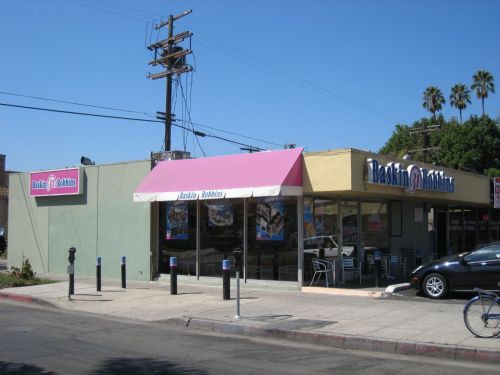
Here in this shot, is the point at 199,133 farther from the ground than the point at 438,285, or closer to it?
farther from the ground

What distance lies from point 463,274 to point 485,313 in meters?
4.71

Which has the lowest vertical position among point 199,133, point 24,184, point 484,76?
point 24,184

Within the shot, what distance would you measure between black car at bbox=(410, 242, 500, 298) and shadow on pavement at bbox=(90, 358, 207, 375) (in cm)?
806

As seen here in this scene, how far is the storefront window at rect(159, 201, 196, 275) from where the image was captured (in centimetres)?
1833

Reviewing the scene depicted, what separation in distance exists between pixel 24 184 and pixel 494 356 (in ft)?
64.1

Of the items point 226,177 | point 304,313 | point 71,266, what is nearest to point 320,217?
point 226,177

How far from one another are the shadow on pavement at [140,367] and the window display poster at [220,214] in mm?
9540

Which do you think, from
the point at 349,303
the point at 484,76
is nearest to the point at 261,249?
the point at 349,303

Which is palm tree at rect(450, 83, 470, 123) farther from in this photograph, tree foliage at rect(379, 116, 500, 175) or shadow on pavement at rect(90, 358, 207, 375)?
shadow on pavement at rect(90, 358, 207, 375)

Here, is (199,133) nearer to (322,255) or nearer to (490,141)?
(322,255)

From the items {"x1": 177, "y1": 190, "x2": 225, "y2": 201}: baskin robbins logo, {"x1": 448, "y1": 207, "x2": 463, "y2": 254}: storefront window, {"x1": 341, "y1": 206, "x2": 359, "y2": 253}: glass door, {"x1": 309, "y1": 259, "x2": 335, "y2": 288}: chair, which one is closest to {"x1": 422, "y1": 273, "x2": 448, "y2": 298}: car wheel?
{"x1": 309, "y1": 259, "x2": 335, "y2": 288}: chair

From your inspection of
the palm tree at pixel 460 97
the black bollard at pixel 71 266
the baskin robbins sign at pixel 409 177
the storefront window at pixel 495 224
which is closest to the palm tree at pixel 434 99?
the palm tree at pixel 460 97

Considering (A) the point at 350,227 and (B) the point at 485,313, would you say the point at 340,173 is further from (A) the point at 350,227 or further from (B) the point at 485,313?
(B) the point at 485,313

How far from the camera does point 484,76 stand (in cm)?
6875
